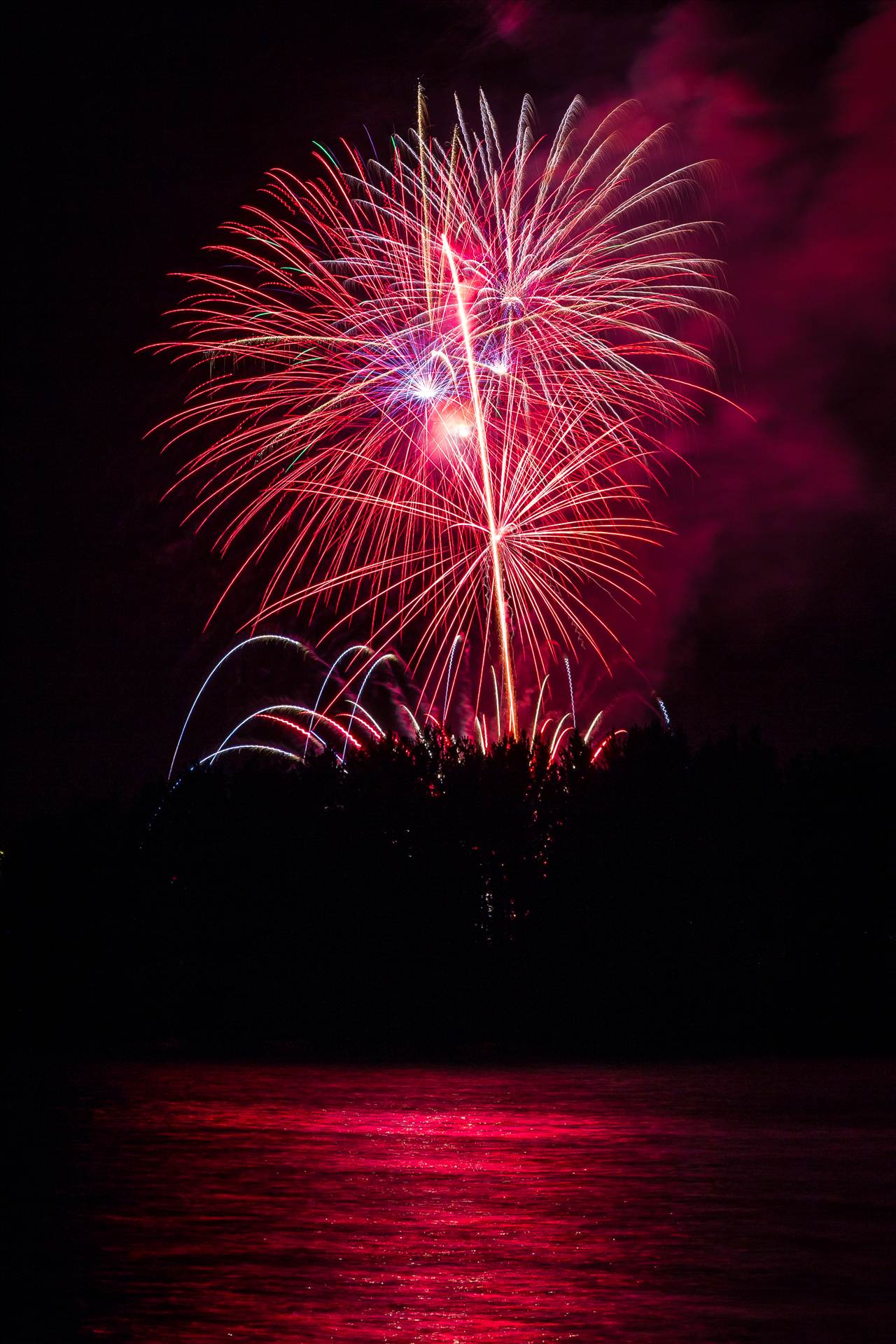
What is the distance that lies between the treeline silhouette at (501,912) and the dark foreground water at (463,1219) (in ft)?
33.0

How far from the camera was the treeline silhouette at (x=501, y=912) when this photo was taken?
28547 mm

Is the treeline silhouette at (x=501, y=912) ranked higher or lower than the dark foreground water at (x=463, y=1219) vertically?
higher

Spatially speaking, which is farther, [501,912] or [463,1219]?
[501,912]

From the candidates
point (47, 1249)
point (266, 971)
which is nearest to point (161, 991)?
point (266, 971)

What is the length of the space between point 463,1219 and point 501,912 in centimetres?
1933

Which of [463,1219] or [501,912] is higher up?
[501,912]

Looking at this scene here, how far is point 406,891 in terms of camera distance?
29.7m

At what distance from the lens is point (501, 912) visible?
2955cm

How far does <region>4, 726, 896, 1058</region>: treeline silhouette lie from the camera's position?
1124 inches

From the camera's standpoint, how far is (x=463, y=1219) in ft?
33.7

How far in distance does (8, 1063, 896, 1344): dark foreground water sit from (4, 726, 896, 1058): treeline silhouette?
1005 cm

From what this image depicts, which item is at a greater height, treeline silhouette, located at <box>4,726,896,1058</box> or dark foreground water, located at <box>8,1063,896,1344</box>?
treeline silhouette, located at <box>4,726,896,1058</box>

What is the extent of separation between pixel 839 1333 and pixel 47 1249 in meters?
4.39

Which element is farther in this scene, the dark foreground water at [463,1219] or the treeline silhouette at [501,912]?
the treeline silhouette at [501,912]
